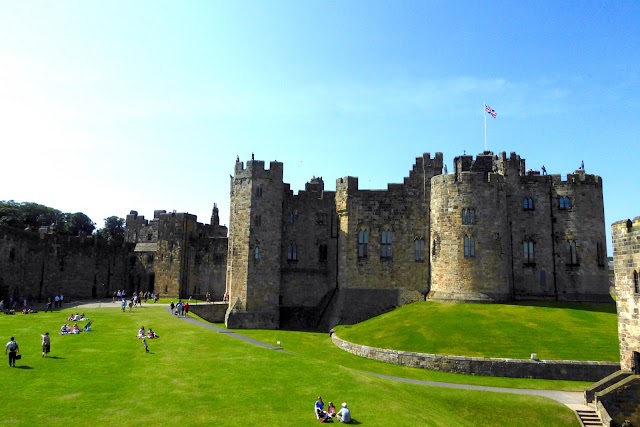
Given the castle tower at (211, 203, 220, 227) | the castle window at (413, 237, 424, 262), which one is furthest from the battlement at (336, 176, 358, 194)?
the castle tower at (211, 203, 220, 227)

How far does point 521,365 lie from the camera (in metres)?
31.1

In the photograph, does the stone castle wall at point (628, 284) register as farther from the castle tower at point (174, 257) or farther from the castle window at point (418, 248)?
the castle tower at point (174, 257)

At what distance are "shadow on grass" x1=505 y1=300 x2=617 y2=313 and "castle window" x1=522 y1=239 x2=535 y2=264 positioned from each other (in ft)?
15.0

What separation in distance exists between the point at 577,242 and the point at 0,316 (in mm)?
54388

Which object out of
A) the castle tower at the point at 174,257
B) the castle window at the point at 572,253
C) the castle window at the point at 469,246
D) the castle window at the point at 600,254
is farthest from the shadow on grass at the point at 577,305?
the castle tower at the point at 174,257

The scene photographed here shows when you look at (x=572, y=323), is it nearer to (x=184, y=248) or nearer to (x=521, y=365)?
(x=521, y=365)

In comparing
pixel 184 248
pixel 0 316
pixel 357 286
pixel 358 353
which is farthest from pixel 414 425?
pixel 184 248

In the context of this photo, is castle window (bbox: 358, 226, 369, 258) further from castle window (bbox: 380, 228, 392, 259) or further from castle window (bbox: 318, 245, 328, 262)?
castle window (bbox: 318, 245, 328, 262)

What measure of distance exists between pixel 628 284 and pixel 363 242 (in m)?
26.6

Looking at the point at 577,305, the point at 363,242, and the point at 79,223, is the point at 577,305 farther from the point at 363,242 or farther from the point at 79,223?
the point at 79,223

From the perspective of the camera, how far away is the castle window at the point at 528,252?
155 feet

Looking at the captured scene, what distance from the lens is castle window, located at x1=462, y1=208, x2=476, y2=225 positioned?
43906 mm

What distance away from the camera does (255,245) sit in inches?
1965

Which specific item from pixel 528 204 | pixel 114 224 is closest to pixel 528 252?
pixel 528 204
